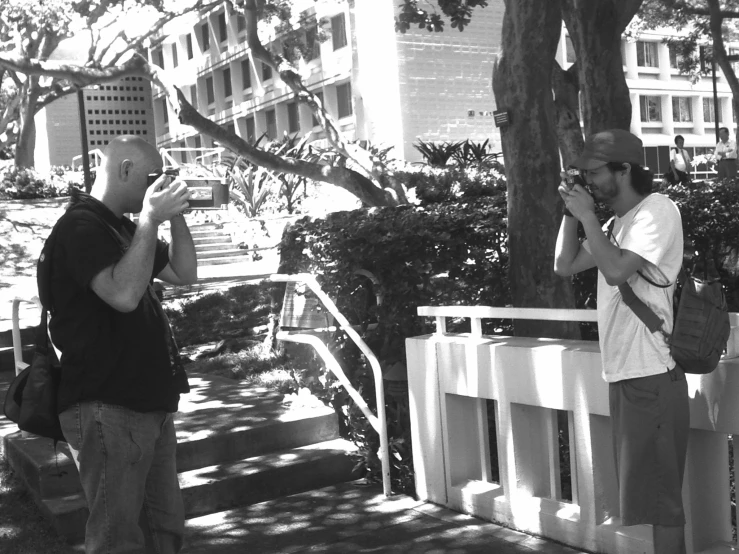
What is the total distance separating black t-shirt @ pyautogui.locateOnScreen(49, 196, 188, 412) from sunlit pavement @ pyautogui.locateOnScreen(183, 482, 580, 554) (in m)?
2.03

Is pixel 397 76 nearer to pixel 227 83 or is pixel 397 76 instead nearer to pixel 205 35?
pixel 227 83

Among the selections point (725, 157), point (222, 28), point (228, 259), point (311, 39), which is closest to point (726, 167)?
point (725, 157)

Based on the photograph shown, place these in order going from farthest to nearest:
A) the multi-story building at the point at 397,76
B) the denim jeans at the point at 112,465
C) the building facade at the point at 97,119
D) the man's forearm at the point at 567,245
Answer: the building facade at the point at 97,119 < the multi-story building at the point at 397,76 < the man's forearm at the point at 567,245 < the denim jeans at the point at 112,465

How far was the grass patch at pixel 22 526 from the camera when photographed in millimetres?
5199

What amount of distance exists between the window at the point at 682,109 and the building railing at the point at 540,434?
42894 millimetres

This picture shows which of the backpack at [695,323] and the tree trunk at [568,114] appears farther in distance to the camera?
the tree trunk at [568,114]

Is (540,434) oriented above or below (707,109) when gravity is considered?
below

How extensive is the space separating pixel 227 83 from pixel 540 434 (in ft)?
141

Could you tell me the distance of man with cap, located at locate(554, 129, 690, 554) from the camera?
363 cm

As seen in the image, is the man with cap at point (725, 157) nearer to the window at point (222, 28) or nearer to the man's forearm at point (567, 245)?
the man's forearm at point (567, 245)

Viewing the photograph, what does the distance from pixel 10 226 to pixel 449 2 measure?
13676 mm

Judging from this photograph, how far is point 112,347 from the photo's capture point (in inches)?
135

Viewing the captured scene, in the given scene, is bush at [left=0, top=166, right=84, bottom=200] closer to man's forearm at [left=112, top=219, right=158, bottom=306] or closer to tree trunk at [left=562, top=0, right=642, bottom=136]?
tree trunk at [left=562, top=0, right=642, bottom=136]

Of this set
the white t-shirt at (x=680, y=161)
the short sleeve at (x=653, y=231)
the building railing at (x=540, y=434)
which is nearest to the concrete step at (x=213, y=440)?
the building railing at (x=540, y=434)
